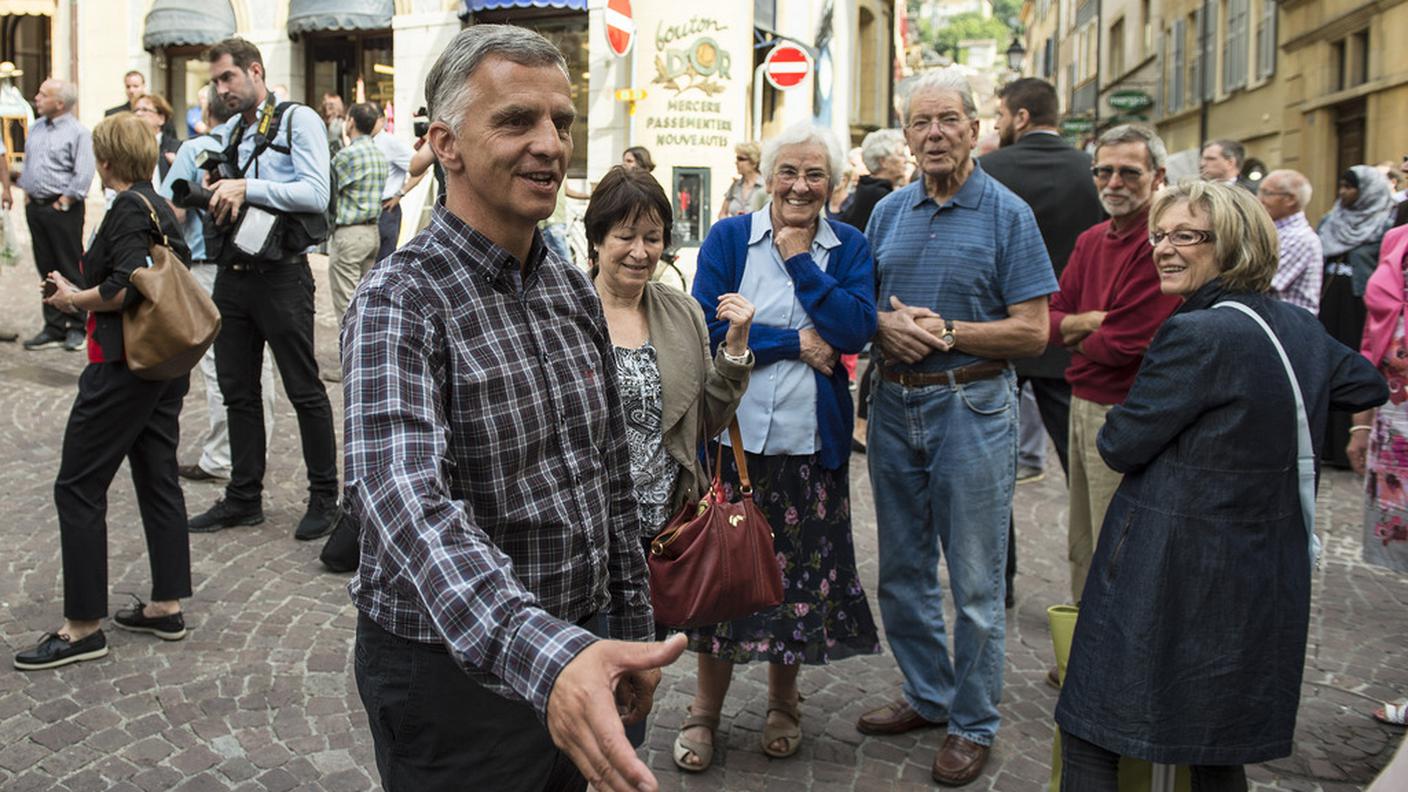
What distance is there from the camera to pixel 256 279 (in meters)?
6.08

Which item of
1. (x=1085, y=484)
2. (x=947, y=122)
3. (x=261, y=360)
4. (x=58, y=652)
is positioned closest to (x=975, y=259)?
(x=947, y=122)

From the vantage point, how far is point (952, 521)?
4125 millimetres

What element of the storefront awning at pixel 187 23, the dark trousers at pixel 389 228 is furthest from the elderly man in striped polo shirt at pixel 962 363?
the storefront awning at pixel 187 23

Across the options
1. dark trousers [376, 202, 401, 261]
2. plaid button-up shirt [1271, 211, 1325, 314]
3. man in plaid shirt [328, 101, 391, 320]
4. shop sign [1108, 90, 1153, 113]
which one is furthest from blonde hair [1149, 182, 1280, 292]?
shop sign [1108, 90, 1153, 113]

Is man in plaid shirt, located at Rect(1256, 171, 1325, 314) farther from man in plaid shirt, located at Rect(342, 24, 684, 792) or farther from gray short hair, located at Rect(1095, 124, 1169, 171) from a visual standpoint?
man in plaid shirt, located at Rect(342, 24, 684, 792)

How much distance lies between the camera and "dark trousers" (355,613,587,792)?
2072 millimetres

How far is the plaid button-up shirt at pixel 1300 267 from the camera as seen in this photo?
7.98m

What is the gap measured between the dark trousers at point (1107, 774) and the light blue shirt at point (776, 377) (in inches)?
51.1

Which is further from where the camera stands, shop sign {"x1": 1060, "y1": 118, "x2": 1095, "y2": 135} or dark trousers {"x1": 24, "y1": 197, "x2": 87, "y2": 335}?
shop sign {"x1": 1060, "y1": 118, "x2": 1095, "y2": 135}

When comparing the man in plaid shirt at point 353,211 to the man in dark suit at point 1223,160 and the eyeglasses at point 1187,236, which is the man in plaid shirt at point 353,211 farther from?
the eyeglasses at point 1187,236

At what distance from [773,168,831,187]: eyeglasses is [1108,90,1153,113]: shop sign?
115 ft

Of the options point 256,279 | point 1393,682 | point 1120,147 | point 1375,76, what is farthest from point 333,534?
point 1375,76

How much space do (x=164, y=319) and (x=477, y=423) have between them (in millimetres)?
3252

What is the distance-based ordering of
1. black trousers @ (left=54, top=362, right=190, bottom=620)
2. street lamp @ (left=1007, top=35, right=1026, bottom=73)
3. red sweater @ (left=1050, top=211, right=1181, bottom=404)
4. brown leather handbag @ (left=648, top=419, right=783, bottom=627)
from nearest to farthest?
brown leather handbag @ (left=648, top=419, right=783, bottom=627), red sweater @ (left=1050, top=211, right=1181, bottom=404), black trousers @ (left=54, top=362, right=190, bottom=620), street lamp @ (left=1007, top=35, right=1026, bottom=73)
